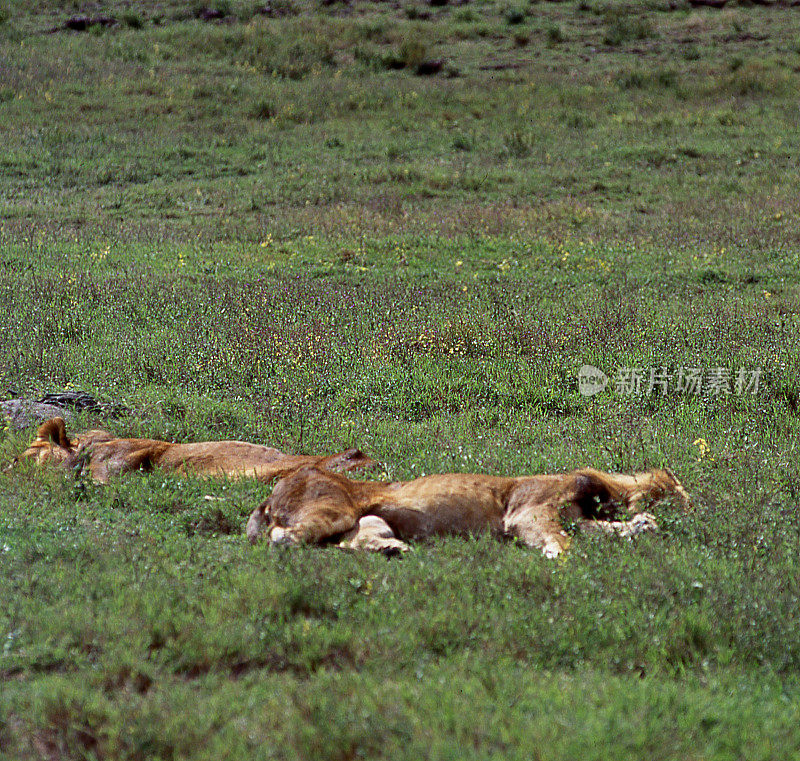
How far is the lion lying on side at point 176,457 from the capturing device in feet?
15.9

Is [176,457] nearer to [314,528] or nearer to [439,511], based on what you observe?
[314,528]

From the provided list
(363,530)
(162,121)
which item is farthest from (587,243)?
(162,121)

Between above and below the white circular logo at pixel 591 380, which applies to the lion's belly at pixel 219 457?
above

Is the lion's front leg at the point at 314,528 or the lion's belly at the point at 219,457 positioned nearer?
the lion's front leg at the point at 314,528

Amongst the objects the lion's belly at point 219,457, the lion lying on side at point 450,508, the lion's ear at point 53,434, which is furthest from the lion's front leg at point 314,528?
the lion's ear at point 53,434

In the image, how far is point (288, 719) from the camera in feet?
8.32

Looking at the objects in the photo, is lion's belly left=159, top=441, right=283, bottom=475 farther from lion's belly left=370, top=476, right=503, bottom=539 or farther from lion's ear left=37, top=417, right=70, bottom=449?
lion's belly left=370, top=476, right=503, bottom=539

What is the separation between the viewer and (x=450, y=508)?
431 centimetres

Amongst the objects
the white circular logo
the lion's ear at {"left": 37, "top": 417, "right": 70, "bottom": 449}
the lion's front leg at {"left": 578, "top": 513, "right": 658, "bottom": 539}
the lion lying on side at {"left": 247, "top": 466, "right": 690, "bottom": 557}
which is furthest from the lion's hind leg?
the white circular logo

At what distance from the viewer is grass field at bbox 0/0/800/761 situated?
2.64 meters

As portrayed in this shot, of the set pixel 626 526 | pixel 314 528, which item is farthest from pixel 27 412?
pixel 626 526

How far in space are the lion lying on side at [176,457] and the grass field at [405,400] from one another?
18cm

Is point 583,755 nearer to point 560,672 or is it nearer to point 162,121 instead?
point 560,672

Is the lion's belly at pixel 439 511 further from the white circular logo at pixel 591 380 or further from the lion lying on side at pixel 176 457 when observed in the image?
the white circular logo at pixel 591 380
